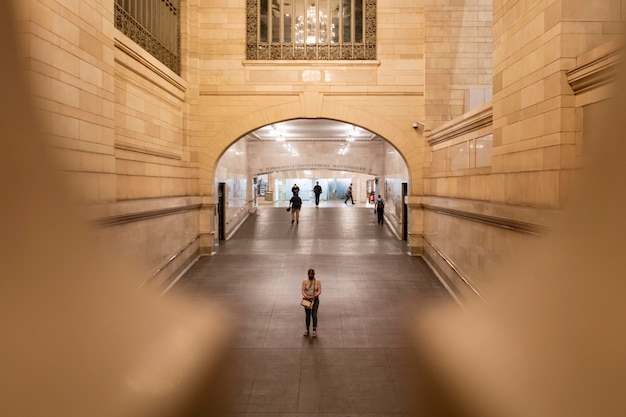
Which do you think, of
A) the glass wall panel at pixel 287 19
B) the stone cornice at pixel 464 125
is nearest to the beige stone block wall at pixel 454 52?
the stone cornice at pixel 464 125

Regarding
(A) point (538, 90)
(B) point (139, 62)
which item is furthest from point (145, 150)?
(A) point (538, 90)

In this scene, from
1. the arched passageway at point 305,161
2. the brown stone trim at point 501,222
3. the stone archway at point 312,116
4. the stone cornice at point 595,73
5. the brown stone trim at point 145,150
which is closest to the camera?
the stone cornice at point 595,73

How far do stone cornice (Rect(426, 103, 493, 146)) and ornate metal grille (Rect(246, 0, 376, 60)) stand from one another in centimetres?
317

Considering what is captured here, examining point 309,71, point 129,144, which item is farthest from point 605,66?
point 309,71

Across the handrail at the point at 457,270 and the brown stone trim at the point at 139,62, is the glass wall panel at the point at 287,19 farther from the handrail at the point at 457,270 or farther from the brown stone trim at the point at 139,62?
the handrail at the point at 457,270

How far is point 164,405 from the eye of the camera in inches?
220

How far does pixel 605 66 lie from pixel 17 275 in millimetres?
6643

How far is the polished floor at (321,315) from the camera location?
589 centimetres

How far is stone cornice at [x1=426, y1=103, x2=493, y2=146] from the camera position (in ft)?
29.1

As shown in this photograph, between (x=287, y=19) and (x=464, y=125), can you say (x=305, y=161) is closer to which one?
(x=287, y=19)

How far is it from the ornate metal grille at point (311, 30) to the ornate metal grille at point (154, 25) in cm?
215

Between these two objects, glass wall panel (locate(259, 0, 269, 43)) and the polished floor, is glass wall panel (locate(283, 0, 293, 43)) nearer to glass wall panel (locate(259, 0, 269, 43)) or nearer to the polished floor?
glass wall panel (locate(259, 0, 269, 43))

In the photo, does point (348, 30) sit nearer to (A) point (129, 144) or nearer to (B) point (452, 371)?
(A) point (129, 144)

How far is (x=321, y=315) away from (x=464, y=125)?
5.19 meters
